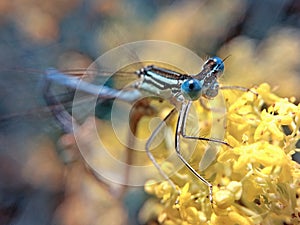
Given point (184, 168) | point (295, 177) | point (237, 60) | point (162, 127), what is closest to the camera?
point (295, 177)

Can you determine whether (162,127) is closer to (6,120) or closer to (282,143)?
(282,143)

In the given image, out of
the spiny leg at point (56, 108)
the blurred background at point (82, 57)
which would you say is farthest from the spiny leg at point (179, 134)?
the spiny leg at point (56, 108)

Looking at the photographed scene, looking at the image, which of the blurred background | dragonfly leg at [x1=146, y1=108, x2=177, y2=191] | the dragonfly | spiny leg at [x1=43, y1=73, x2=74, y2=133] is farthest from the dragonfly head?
spiny leg at [x1=43, y1=73, x2=74, y2=133]

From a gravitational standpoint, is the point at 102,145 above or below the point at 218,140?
below

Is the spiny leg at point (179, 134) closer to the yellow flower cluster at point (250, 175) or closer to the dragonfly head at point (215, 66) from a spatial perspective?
the yellow flower cluster at point (250, 175)

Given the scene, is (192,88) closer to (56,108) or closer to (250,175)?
(250,175)

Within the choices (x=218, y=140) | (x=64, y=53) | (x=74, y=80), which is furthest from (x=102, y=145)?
(x=218, y=140)
